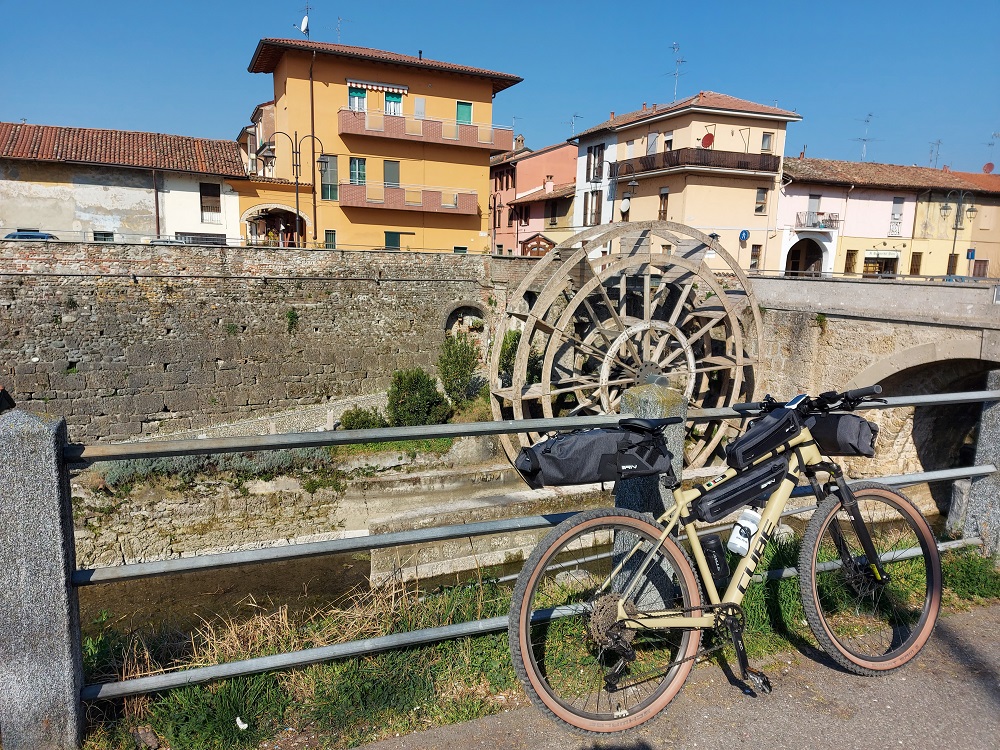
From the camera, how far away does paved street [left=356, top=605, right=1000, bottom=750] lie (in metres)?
1.97

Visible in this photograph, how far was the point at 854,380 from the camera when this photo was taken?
11.4m

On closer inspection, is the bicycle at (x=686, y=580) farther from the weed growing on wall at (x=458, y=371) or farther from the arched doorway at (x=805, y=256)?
the arched doorway at (x=805, y=256)

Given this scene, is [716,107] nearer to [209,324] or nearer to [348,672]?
[209,324]

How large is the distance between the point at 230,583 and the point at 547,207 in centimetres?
2411

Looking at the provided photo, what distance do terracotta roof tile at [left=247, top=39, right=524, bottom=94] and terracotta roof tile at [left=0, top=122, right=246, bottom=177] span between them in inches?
117

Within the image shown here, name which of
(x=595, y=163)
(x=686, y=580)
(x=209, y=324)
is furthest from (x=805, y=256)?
(x=686, y=580)

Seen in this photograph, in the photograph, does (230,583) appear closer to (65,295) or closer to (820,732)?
(65,295)

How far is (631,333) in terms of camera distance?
1241 cm

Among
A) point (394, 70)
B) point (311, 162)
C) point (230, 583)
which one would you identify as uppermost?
point (394, 70)

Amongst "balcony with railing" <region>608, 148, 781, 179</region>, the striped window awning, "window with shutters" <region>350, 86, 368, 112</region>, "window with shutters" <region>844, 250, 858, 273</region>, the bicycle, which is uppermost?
the striped window awning

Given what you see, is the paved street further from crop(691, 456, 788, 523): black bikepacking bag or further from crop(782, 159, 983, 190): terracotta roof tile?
crop(782, 159, 983, 190): terracotta roof tile

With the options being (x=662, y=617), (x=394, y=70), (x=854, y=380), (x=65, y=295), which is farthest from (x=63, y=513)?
(x=394, y=70)

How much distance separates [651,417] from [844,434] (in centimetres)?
60

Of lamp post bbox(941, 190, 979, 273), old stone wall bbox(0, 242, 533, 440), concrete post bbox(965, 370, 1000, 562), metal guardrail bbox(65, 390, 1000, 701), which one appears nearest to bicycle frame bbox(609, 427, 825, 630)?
metal guardrail bbox(65, 390, 1000, 701)
